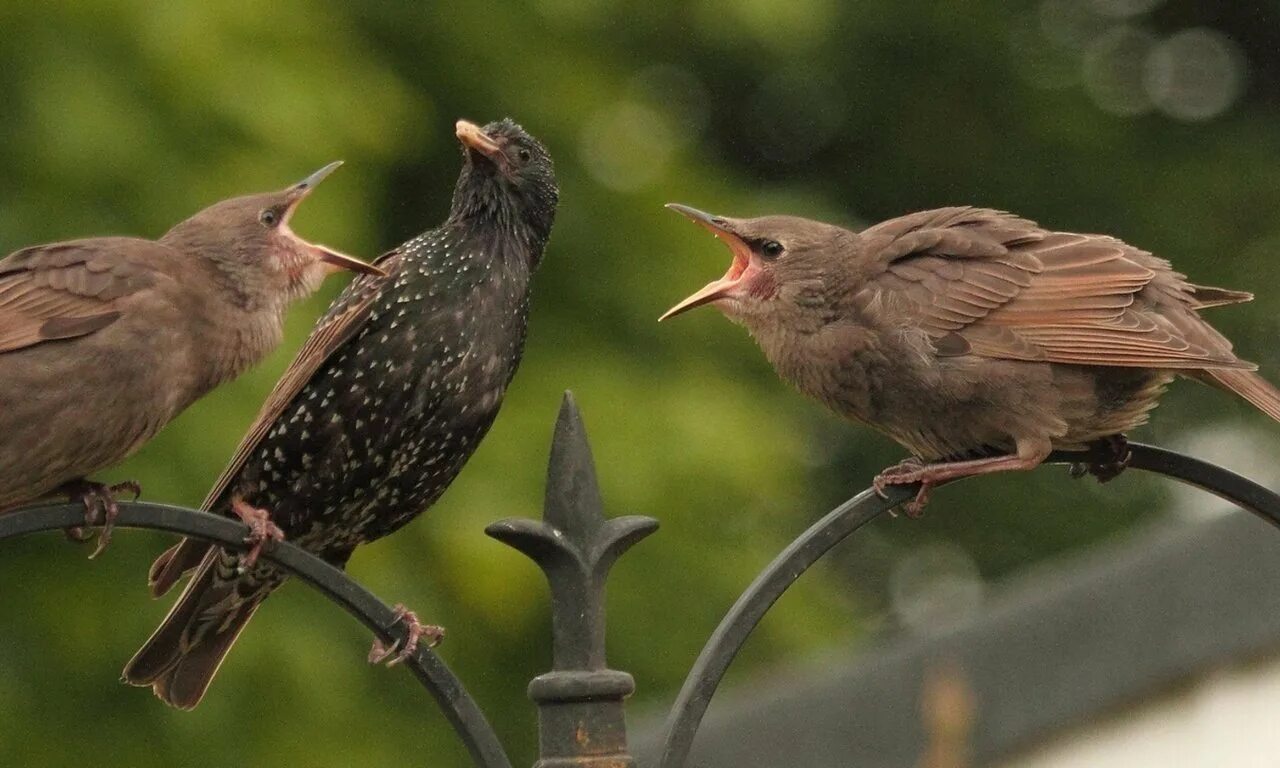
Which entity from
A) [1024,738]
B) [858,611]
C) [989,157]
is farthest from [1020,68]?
[1024,738]

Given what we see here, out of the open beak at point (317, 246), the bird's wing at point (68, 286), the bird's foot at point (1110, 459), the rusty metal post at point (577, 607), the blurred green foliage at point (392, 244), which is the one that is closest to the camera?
the rusty metal post at point (577, 607)

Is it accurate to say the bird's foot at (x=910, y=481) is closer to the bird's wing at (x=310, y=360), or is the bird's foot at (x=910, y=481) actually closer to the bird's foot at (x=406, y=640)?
the bird's foot at (x=406, y=640)

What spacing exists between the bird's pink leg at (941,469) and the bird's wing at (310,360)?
1.28 m

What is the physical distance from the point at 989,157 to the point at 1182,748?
797 cm

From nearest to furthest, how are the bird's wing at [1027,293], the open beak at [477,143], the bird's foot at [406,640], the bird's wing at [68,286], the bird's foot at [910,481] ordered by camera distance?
1. the bird's foot at [406,640]
2. the bird's foot at [910,481]
3. the bird's wing at [68,286]
4. the bird's wing at [1027,293]
5. the open beak at [477,143]

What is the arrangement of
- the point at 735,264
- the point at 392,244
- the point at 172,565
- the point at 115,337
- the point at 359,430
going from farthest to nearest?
1. the point at 392,244
2. the point at 735,264
3. the point at 359,430
4. the point at 172,565
5. the point at 115,337

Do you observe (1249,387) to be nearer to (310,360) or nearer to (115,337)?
(310,360)

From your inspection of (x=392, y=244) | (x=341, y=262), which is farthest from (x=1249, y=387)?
(x=392, y=244)

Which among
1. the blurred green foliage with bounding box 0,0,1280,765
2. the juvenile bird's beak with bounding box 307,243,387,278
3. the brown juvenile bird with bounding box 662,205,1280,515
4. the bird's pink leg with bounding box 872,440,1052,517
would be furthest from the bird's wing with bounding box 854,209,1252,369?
the blurred green foliage with bounding box 0,0,1280,765

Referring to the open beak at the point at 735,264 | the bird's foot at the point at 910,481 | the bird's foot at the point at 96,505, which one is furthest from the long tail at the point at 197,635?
the bird's foot at the point at 910,481

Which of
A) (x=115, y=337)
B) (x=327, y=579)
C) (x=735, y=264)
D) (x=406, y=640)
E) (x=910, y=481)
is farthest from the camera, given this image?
Result: (x=735, y=264)

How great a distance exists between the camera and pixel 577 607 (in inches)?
134

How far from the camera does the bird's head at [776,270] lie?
4.92m

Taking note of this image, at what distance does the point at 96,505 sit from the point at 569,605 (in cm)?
89
